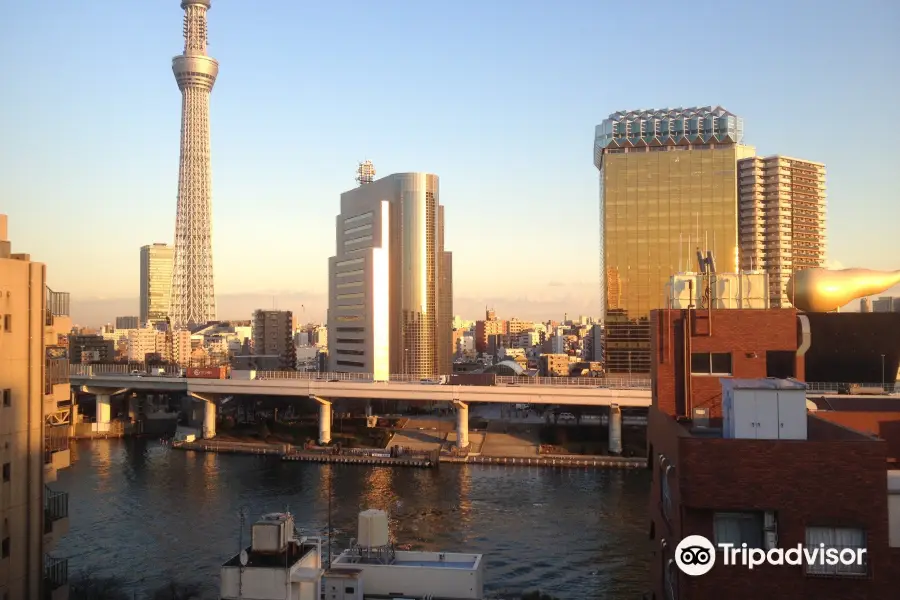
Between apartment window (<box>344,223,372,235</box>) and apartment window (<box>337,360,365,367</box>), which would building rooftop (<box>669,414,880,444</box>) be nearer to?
apartment window (<box>337,360,365,367</box>)

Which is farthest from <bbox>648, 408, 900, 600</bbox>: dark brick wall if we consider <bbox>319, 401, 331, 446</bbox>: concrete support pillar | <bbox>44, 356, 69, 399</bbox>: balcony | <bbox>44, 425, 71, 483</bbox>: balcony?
<bbox>319, 401, 331, 446</bbox>: concrete support pillar

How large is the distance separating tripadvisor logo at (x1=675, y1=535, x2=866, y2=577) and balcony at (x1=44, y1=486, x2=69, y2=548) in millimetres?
13695

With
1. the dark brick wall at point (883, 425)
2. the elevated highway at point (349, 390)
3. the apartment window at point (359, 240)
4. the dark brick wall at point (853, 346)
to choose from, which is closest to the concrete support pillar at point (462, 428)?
the elevated highway at point (349, 390)

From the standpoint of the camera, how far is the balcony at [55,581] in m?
18.5

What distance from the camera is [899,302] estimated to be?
74375mm

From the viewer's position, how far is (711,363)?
2136 cm

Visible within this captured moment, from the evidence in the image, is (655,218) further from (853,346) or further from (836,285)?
(836,285)

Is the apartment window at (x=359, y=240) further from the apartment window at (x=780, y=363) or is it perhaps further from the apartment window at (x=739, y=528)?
the apartment window at (x=739, y=528)

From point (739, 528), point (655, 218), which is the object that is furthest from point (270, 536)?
point (655, 218)

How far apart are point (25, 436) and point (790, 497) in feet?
50.8

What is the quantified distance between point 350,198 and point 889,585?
94070 mm

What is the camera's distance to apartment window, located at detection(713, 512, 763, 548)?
14.2 meters

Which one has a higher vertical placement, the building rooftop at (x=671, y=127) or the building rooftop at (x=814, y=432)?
the building rooftop at (x=671, y=127)

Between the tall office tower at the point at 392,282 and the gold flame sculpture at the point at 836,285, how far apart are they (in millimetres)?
63349
